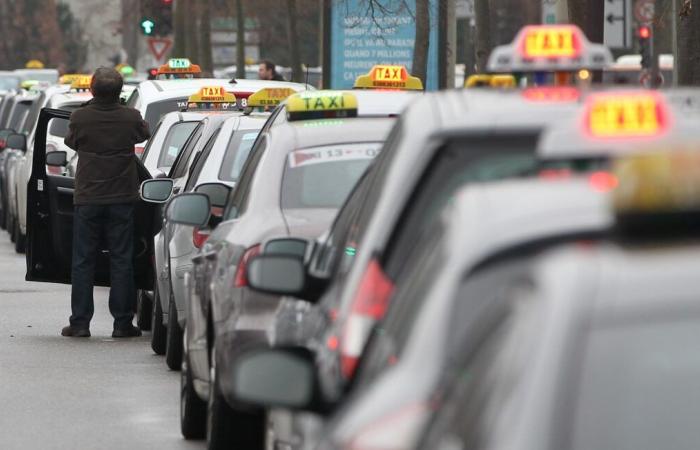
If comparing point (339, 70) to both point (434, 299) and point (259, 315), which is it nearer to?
point (259, 315)

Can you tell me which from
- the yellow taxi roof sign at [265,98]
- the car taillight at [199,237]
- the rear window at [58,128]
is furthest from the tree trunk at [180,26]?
the car taillight at [199,237]

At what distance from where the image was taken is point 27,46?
110500 millimetres

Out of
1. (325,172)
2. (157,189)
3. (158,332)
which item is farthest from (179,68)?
(325,172)

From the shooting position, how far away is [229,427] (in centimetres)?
757

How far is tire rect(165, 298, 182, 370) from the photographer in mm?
11008

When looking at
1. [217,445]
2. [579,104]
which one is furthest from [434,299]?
[217,445]

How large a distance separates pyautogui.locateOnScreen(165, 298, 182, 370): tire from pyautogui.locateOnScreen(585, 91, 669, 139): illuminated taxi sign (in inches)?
296

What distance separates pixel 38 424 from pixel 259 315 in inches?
87.4

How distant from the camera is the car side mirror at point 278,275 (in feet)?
18.6

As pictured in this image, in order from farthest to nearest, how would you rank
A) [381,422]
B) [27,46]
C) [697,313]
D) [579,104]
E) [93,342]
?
[27,46] → [93,342] → [579,104] → [381,422] → [697,313]

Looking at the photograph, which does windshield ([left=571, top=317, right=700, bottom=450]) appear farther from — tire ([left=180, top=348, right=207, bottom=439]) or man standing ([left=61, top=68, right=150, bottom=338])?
man standing ([left=61, top=68, right=150, bottom=338])

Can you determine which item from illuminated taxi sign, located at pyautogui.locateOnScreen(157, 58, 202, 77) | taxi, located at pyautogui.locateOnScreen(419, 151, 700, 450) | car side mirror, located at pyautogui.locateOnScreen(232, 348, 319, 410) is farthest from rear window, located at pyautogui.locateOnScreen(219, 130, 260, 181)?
illuminated taxi sign, located at pyautogui.locateOnScreen(157, 58, 202, 77)

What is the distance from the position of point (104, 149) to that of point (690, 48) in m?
7.88

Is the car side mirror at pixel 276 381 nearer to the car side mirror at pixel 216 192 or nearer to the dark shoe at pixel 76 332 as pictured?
the car side mirror at pixel 216 192
